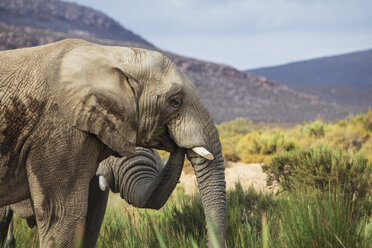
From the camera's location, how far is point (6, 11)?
3310 inches

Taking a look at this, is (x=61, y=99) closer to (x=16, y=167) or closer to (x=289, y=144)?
(x=16, y=167)

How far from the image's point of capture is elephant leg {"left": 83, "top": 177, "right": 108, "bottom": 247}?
4219 millimetres

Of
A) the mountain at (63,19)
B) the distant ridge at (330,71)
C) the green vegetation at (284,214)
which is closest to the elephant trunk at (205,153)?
the green vegetation at (284,214)

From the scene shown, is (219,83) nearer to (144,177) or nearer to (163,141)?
(144,177)

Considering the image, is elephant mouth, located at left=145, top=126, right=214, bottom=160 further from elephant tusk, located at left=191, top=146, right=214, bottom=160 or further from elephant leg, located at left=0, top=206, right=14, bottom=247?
elephant leg, located at left=0, top=206, right=14, bottom=247

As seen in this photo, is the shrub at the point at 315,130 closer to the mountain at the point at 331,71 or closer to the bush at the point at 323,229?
the bush at the point at 323,229

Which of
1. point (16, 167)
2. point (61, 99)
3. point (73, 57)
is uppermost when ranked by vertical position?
point (73, 57)

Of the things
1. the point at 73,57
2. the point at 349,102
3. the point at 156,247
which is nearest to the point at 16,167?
the point at 73,57

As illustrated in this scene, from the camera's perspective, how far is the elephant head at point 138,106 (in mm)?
3070

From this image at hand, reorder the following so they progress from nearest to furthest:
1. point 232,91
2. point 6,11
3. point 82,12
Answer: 1. point 232,91
2. point 6,11
3. point 82,12

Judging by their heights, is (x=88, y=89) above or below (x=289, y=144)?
above

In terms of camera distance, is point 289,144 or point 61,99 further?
point 289,144

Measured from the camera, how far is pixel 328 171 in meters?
6.41

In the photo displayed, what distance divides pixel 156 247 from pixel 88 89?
5.61 ft
